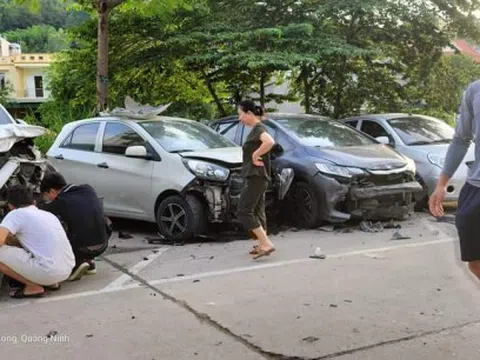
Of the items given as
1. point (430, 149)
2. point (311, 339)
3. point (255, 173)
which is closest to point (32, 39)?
point (430, 149)

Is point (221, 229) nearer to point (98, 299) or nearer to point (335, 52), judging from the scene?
point (98, 299)

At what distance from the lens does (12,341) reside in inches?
164

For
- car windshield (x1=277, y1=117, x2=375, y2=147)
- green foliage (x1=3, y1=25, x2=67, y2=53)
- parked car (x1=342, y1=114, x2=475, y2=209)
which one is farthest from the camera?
green foliage (x1=3, y1=25, x2=67, y2=53)

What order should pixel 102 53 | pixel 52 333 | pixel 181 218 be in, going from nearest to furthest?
1. pixel 52 333
2. pixel 181 218
3. pixel 102 53

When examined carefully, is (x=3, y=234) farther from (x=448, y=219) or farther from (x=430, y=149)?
(x=430, y=149)

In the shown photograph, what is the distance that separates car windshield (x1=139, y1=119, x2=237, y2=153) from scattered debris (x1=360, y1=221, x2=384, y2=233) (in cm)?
217

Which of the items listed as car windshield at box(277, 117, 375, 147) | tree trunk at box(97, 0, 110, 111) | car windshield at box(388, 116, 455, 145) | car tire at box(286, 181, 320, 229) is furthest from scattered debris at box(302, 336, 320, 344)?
tree trunk at box(97, 0, 110, 111)

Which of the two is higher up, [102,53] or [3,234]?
[102,53]

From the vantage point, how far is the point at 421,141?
10039 mm

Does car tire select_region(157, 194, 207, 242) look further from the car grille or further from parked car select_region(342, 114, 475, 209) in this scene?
parked car select_region(342, 114, 475, 209)

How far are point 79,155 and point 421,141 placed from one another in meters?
5.54

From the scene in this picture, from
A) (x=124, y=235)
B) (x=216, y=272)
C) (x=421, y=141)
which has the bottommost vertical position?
(x=124, y=235)

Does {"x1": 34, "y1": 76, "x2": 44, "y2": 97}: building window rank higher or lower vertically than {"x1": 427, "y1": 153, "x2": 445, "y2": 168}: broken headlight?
lower

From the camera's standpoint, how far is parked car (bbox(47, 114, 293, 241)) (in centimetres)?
745
